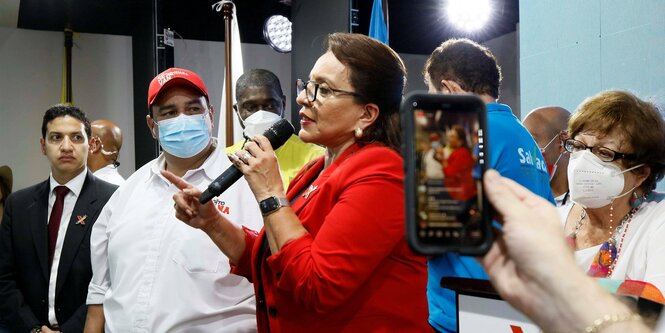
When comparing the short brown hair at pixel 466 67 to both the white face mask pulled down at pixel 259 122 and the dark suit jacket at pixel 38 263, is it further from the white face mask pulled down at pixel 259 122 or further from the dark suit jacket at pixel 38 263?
the dark suit jacket at pixel 38 263

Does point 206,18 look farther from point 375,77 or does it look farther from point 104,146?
point 375,77

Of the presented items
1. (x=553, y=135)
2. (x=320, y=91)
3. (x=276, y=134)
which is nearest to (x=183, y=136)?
(x=276, y=134)

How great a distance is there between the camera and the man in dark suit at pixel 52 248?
290cm

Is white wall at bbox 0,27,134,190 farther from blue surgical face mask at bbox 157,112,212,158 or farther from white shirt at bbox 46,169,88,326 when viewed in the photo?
blue surgical face mask at bbox 157,112,212,158

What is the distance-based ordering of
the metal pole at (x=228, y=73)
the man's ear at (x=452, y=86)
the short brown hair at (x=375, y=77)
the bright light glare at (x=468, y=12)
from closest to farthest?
the short brown hair at (x=375, y=77) < the man's ear at (x=452, y=86) < the metal pole at (x=228, y=73) < the bright light glare at (x=468, y=12)

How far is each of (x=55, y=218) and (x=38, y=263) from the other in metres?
0.23

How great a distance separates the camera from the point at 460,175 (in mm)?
755

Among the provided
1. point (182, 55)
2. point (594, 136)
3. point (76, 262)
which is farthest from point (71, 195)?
point (182, 55)

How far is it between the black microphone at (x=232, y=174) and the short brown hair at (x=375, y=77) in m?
0.22

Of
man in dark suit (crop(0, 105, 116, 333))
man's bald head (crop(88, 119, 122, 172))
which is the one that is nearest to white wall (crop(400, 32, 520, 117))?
man's bald head (crop(88, 119, 122, 172))

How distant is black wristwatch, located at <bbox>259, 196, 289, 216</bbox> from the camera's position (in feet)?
4.69

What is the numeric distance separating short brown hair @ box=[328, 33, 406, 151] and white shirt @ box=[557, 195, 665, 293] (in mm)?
607

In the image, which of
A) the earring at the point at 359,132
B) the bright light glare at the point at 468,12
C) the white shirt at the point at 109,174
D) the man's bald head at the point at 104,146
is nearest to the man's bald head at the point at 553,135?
the earring at the point at 359,132

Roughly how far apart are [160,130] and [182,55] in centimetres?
534
